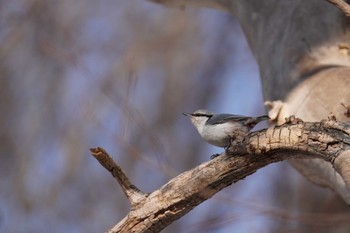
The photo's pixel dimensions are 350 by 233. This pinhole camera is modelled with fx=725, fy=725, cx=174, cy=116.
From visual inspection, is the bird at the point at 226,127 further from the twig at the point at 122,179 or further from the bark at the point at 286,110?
the twig at the point at 122,179

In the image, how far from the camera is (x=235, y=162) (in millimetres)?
1442

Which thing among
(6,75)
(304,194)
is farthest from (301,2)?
(6,75)

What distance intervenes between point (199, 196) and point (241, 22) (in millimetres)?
1167

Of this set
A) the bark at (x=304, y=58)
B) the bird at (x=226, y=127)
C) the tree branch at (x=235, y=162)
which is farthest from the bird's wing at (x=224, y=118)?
the bark at (x=304, y=58)

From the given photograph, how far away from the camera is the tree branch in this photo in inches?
52.9

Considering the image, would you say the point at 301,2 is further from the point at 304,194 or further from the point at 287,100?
the point at 304,194

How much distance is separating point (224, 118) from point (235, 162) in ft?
0.61

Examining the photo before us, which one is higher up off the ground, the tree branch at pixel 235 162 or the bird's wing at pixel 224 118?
the bird's wing at pixel 224 118

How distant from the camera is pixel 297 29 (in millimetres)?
2252

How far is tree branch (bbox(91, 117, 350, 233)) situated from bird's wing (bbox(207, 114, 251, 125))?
14 cm

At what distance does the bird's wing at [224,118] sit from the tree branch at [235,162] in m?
0.14

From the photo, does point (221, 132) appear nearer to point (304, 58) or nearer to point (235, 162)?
point (235, 162)

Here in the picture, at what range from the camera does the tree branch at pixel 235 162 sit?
52.9 inches

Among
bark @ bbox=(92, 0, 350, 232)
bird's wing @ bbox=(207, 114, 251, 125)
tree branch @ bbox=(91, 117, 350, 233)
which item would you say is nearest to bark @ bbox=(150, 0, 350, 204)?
bark @ bbox=(92, 0, 350, 232)
